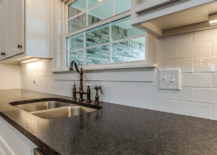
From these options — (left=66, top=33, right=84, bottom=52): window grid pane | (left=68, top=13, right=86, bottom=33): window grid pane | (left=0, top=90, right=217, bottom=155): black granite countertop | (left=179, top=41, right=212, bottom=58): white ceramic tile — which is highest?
(left=68, top=13, right=86, bottom=33): window grid pane

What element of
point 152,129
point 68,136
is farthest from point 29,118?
point 152,129

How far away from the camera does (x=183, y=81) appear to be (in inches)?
33.5

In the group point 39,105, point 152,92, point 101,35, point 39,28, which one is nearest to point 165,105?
point 152,92

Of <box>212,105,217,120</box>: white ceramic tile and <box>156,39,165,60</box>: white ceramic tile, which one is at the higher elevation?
<box>156,39,165,60</box>: white ceramic tile

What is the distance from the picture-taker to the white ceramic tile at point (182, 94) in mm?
828

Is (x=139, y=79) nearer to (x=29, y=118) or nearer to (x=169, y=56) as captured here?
(x=169, y=56)

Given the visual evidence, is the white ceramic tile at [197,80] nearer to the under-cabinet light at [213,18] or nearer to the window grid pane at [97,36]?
the under-cabinet light at [213,18]

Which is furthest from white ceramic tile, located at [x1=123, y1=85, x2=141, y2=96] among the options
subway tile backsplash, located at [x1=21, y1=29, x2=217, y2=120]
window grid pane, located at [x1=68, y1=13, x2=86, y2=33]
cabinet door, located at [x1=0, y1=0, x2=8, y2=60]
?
cabinet door, located at [x1=0, y1=0, x2=8, y2=60]

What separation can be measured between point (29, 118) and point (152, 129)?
636mm

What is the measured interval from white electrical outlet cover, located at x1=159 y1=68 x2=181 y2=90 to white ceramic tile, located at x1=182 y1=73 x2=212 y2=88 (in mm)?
31

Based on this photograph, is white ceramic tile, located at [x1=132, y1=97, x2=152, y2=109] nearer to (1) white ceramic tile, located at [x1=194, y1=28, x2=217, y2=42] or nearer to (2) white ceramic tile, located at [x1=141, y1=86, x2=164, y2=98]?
(2) white ceramic tile, located at [x1=141, y1=86, x2=164, y2=98]

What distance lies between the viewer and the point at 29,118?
2.65ft

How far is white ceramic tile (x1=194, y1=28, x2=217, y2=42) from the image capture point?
75 centimetres

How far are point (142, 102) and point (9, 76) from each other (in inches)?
102
